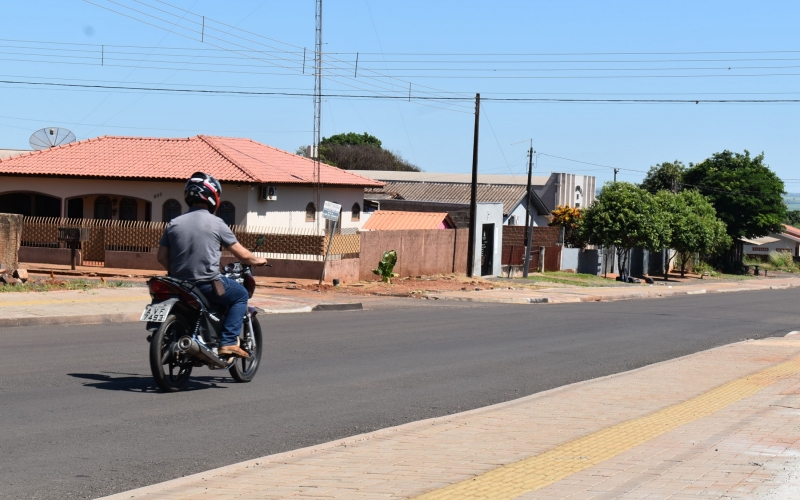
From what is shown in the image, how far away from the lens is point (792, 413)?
348 inches

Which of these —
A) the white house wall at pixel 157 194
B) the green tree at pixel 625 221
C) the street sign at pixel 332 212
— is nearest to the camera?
the street sign at pixel 332 212

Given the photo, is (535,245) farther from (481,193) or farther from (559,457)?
(559,457)

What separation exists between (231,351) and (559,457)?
12.2 feet

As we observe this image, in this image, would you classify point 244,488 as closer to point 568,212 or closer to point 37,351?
point 37,351

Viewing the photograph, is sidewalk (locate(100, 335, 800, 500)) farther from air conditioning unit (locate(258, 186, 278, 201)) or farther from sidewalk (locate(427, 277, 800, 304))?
air conditioning unit (locate(258, 186, 278, 201))

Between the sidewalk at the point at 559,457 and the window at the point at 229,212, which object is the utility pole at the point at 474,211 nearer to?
the window at the point at 229,212

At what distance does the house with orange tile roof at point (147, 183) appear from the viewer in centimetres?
3281

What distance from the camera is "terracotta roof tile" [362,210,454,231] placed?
38.9 meters

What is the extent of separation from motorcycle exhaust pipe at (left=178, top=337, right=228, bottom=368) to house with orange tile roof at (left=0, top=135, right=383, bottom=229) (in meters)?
22.5

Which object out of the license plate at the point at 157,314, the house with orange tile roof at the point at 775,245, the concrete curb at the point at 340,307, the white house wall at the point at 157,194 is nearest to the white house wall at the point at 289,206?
the white house wall at the point at 157,194

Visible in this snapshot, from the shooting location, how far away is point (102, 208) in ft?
112

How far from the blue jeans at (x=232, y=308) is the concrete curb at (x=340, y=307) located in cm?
1204

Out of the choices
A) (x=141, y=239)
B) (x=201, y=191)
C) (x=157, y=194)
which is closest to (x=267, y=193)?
(x=157, y=194)

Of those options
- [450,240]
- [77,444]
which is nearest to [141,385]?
[77,444]
